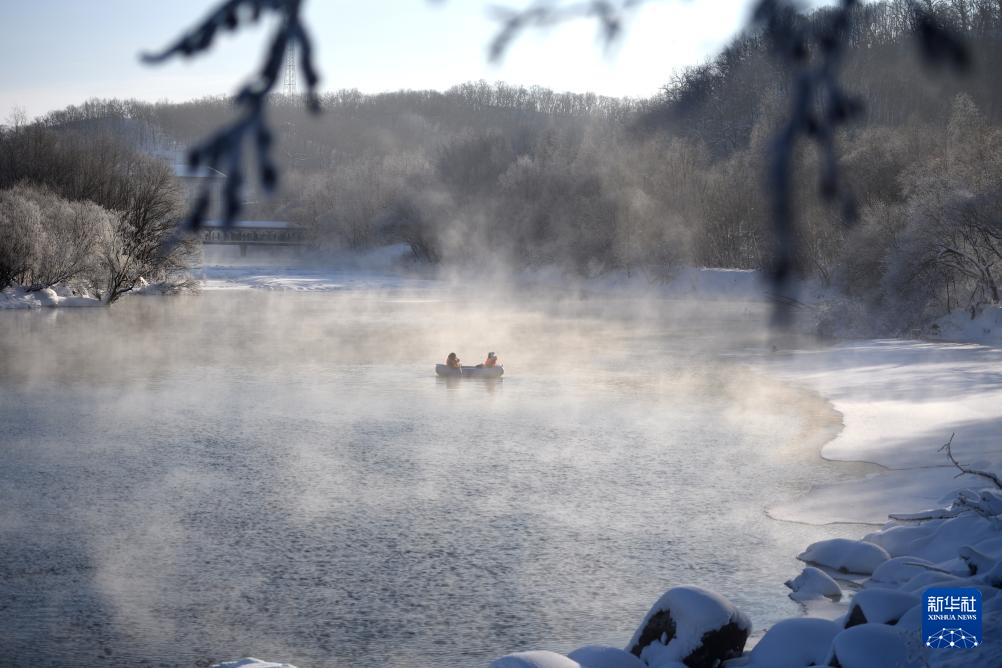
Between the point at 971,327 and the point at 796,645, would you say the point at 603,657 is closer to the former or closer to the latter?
the point at 796,645

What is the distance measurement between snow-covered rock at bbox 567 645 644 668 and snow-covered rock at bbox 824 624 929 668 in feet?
3.80

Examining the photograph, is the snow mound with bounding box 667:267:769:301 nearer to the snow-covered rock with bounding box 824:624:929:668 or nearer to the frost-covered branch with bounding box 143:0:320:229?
the snow-covered rock with bounding box 824:624:929:668

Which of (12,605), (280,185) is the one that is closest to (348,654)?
(12,605)

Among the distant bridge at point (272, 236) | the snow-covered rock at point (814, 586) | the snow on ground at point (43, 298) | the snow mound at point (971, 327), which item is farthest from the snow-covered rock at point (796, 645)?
the distant bridge at point (272, 236)

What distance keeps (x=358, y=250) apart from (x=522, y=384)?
189ft

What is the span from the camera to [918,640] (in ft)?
18.7

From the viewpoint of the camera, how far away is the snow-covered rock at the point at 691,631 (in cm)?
633

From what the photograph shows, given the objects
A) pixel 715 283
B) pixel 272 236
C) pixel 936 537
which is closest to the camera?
pixel 936 537

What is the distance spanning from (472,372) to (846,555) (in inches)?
449

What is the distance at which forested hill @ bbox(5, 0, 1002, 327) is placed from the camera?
10750mm

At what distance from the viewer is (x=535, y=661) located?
555 centimetres

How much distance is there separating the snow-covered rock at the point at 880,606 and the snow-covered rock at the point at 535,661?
1.89 m

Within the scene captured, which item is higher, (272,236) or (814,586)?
(272,236)

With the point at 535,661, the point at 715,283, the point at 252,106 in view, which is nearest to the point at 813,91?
the point at 252,106
